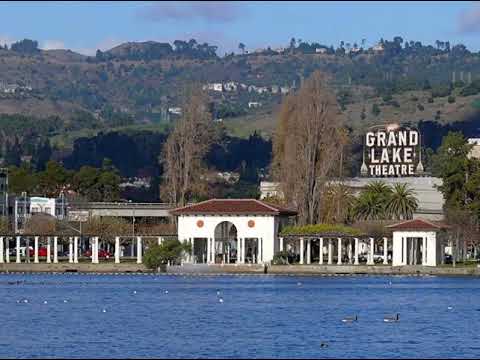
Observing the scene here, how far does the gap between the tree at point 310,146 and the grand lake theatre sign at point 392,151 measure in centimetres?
4259

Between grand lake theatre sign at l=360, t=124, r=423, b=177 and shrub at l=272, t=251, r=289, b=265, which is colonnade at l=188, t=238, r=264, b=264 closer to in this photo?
shrub at l=272, t=251, r=289, b=265

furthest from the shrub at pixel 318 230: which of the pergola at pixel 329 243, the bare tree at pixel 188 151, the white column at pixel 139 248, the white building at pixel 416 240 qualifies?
the white column at pixel 139 248

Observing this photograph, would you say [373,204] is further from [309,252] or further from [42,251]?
[42,251]

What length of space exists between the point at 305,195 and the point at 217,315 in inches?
1988

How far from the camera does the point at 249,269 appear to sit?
120 m

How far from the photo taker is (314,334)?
204ft

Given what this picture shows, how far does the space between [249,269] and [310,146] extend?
990 centimetres

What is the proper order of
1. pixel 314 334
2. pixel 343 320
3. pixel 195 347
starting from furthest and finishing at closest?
1. pixel 343 320
2. pixel 314 334
3. pixel 195 347

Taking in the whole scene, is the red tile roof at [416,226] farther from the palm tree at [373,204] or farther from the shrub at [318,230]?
the palm tree at [373,204]

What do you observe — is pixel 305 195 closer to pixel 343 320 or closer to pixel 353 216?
pixel 353 216

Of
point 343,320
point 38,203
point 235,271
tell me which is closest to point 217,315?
point 343,320

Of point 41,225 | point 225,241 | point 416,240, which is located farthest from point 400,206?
point 41,225

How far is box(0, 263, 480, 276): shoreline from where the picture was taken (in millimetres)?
117938

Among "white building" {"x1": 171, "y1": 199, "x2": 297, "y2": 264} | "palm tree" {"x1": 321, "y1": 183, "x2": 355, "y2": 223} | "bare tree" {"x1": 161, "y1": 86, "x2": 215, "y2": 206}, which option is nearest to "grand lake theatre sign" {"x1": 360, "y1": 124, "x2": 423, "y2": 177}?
"palm tree" {"x1": 321, "y1": 183, "x2": 355, "y2": 223}
